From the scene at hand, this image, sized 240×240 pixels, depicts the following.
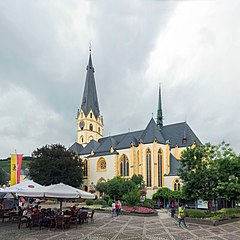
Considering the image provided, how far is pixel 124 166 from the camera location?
59.2 meters

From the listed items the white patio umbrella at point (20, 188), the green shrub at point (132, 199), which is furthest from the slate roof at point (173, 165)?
the white patio umbrella at point (20, 188)

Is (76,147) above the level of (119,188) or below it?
above

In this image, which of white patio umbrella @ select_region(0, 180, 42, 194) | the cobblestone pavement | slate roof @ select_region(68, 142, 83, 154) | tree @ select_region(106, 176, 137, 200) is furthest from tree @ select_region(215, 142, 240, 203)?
slate roof @ select_region(68, 142, 83, 154)

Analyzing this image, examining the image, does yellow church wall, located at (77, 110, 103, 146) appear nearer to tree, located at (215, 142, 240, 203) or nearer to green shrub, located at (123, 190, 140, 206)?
green shrub, located at (123, 190, 140, 206)

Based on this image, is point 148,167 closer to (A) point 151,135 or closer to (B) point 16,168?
(A) point 151,135

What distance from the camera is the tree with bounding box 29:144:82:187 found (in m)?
51.6

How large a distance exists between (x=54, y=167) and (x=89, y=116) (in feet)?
80.1

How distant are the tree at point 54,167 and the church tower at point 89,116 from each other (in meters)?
18.3

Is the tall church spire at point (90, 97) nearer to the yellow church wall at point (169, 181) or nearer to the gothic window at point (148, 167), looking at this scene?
the gothic window at point (148, 167)

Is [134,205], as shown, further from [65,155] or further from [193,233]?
[65,155]

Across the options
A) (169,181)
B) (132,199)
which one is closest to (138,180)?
(169,181)

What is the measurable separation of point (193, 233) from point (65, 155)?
4129 cm

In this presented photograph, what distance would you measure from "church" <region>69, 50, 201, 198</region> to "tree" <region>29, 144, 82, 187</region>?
875cm

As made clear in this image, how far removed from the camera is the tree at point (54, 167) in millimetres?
51562
